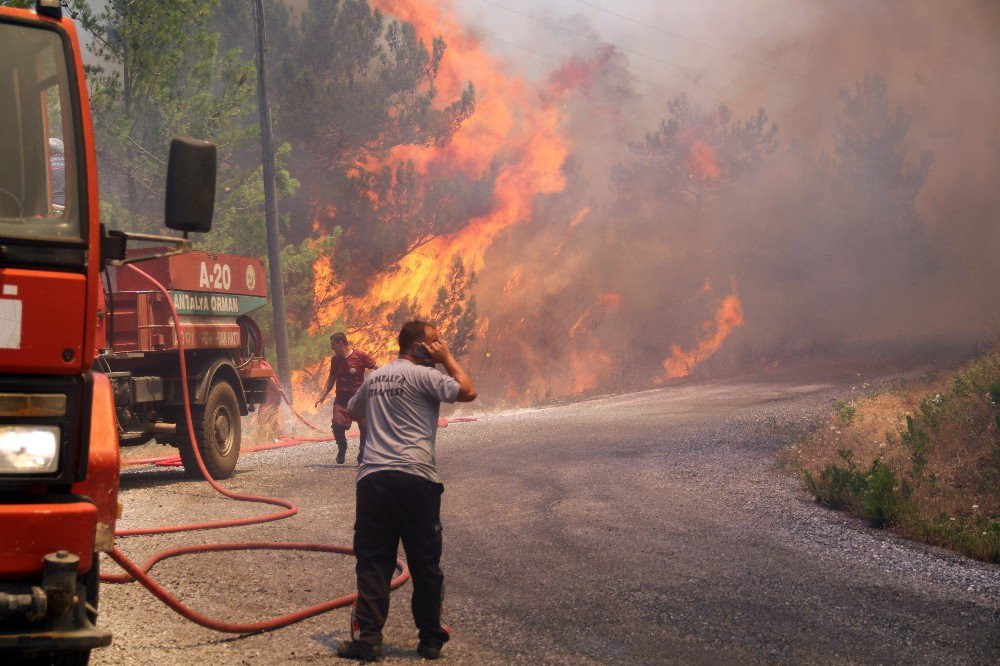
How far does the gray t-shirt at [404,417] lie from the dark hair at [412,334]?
107mm

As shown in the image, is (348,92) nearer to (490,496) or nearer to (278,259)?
(278,259)

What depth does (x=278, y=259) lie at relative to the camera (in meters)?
18.9

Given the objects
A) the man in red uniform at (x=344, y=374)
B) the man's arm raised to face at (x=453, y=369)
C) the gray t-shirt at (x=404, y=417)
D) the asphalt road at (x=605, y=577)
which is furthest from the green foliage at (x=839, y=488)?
the man in red uniform at (x=344, y=374)

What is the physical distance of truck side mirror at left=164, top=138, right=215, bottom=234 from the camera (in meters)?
3.86

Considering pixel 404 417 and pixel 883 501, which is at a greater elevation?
pixel 404 417

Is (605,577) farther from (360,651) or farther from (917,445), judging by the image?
(917,445)

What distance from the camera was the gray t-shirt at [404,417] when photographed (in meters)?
4.93

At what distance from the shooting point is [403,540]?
15.8ft

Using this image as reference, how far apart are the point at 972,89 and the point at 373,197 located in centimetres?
2383

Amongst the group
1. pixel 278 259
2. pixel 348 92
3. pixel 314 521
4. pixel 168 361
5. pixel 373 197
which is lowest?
pixel 314 521

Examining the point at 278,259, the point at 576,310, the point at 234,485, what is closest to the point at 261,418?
the point at 278,259

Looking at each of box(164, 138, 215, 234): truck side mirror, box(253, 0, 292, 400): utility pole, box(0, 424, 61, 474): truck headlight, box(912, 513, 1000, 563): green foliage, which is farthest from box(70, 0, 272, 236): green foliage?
box(0, 424, 61, 474): truck headlight

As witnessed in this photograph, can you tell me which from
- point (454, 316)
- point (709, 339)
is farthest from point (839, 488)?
point (709, 339)

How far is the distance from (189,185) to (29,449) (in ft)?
3.89
